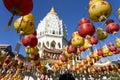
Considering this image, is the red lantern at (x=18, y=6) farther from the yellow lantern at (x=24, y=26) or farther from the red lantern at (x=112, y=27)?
the red lantern at (x=112, y=27)

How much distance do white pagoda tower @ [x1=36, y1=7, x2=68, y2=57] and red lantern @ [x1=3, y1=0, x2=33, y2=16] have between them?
41.7 metres

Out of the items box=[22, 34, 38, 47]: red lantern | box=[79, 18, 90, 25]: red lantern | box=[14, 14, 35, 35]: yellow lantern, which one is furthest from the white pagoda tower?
box=[14, 14, 35, 35]: yellow lantern

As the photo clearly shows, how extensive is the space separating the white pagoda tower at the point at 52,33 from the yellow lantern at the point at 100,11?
40062mm

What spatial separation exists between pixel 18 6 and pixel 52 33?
45736 mm

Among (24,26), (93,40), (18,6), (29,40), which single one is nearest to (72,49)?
(93,40)

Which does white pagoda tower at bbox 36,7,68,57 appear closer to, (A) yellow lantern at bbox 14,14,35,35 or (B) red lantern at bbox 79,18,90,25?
(B) red lantern at bbox 79,18,90,25

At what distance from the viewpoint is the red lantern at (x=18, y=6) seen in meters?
4.21

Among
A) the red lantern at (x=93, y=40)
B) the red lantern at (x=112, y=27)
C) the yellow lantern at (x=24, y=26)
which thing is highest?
the red lantern at (x=93, y=40)

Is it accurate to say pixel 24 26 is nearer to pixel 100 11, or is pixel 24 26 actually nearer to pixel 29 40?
pixel 29 40

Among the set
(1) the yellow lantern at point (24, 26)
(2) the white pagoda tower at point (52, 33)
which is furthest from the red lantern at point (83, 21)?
(2) the white pagoda tower at point (52, 33)

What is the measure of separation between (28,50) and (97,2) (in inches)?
126

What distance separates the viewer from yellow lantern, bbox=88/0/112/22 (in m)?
6.09

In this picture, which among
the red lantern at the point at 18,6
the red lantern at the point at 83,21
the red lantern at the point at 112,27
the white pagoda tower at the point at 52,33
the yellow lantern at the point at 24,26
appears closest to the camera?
the red lantern at the point at 18,6

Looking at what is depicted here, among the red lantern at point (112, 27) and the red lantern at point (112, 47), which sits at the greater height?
the red lantern at point (112, 47)
